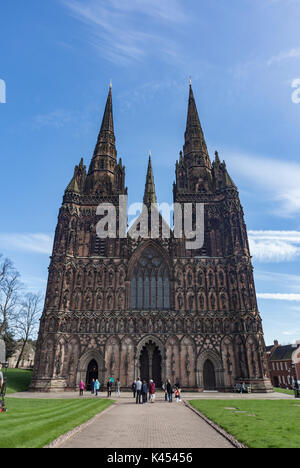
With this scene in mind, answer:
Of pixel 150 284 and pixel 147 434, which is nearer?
pixel 147 434

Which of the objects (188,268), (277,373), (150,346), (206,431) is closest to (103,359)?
(150,346)

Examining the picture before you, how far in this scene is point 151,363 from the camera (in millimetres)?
33062

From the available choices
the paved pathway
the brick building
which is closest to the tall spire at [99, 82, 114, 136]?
the paved pathway

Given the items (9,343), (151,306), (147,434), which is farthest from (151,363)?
(9,343)

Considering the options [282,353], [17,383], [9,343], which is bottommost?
[17,383]

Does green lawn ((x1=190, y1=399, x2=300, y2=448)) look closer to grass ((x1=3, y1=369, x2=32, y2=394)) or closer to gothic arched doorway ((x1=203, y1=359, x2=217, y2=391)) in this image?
gothic arched doorway ((x1=203, y1=359, x2=217, y2=391))

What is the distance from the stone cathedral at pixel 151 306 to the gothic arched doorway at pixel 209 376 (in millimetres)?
104

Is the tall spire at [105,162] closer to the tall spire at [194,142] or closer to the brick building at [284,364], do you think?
the tall spire at [194,142]

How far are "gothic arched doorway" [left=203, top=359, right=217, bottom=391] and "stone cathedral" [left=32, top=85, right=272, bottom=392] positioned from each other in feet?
0.34

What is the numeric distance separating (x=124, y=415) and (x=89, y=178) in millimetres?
38460

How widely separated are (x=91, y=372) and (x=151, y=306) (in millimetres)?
10211

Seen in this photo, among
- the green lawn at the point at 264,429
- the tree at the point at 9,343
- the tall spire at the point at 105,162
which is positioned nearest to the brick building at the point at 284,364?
the tall spire at the point at 105,162

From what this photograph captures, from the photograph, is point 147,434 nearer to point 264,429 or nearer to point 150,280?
point 264,429
